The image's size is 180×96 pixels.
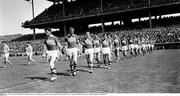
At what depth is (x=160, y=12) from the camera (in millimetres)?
45938

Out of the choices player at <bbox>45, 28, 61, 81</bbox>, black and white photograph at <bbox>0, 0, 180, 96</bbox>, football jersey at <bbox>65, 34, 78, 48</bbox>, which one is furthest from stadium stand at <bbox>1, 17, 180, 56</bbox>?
player at <bbox>45, 28, 61, 81</bbox>

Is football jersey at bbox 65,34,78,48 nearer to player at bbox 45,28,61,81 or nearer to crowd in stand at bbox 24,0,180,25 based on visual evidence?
player at bbox 45,28,61,81

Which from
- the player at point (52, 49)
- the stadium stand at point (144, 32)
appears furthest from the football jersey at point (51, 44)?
the stadium stand at point (144, 32)

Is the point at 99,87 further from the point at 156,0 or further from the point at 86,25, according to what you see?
the point at 86,25

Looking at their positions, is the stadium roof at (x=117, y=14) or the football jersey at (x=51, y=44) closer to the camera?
the football jersey at (x=51, y=44)

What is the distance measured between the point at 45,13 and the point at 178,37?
31688 mm

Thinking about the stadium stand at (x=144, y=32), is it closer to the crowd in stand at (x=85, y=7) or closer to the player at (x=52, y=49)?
the crowd in stand at (x=85, y=7)

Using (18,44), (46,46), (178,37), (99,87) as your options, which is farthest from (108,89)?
(18,44)

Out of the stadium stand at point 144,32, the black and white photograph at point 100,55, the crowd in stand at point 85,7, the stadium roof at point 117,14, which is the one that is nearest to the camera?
the black and white photograph at point 100,55

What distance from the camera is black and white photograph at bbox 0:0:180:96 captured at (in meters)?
9.06

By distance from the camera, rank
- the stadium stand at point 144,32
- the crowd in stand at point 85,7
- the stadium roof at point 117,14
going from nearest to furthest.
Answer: the stadium stand at point 144,32 < the stadium roof at point 117,14 < the crowd in stand at point 85,7

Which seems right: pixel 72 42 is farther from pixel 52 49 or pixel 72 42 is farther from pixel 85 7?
pixel 85 7

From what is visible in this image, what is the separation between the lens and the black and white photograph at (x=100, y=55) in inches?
357

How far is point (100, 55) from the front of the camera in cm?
2934
